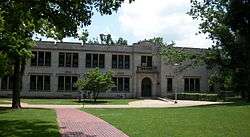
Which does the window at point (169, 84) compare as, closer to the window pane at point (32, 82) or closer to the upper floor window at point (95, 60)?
the upper floor window at point (95, 60)

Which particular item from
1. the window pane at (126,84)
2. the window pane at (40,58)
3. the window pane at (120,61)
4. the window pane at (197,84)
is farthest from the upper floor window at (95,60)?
the window pane at (197,84)

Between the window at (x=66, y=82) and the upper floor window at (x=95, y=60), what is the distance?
2.68 meters

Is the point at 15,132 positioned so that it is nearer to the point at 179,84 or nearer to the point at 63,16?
the point at 63,16

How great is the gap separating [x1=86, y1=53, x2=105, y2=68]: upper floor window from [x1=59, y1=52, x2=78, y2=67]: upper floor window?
1.59 meters

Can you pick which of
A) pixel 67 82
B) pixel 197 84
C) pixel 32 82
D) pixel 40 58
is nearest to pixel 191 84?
pixel 197 84

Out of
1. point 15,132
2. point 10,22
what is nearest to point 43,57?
point 10,22

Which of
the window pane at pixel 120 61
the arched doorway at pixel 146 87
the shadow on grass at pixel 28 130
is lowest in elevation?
the shadow on grass at pixel 28 130

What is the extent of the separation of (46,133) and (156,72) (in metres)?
44.1

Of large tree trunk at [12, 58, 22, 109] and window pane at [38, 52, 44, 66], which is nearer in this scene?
large tree trunk at [12, 58, 22, 109]

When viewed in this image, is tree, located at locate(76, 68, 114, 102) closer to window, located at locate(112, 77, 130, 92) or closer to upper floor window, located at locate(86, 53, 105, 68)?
upper floor window, located at locate(86, 53, 105, 68)

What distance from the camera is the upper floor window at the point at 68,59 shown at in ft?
186

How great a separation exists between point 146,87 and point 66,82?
36.1 feet

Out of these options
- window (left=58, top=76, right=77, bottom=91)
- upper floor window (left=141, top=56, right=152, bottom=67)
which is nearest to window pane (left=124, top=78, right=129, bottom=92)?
upper floor window (left=141, top=56, right=152, bottom=67)

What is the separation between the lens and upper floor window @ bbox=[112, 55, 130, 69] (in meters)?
58.8
